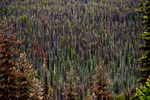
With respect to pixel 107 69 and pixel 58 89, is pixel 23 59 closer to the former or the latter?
pixel 58 89

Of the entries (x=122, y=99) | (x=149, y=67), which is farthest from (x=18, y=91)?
(x=122, y=99)

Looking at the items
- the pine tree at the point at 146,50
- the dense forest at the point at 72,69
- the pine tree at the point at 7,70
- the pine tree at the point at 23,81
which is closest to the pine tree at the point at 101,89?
the dense forest at the point at 72,69

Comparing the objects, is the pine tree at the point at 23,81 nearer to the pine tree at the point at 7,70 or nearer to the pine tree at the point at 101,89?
the pine tree at the point at 7,70

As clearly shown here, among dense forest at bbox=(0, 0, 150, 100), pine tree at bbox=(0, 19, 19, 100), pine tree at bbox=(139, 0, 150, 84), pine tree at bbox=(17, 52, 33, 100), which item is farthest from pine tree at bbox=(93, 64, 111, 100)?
pine tree at bbox=(0, 19, 19, 100)

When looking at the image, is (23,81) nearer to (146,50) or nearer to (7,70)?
(7,70)

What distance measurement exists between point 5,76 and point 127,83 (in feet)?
398

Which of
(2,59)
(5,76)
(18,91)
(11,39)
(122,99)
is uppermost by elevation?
(11,39)

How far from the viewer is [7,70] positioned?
43.7 feet

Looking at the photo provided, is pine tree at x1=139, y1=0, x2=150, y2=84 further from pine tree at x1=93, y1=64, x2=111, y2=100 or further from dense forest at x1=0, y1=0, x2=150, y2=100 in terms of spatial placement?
pine tree at x1=93, y1=64, x2=111, y2=100

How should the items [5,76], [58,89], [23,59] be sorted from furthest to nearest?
[58,89] < [23,59] < [5,76]

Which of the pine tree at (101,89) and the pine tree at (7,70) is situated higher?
the pine tree at (7,70)

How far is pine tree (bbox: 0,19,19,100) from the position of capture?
13.0 metres

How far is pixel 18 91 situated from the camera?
14.1 meters

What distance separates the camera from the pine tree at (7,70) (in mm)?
13039
